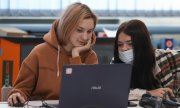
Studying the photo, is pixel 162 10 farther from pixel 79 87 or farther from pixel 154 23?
pixel 79 87

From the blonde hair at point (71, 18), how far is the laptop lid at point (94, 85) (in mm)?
531

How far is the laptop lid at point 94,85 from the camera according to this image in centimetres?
130

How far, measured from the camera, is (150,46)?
6.48ft

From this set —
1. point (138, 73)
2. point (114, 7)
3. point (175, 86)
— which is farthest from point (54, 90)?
point (114, 7)

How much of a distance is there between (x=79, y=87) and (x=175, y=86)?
0.88 metres

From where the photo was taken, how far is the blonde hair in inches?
72.0

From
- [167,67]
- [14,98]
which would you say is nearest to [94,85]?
[14,98]

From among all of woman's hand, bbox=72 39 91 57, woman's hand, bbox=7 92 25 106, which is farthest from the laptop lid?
woman's hand, bbox=72 39 91 57

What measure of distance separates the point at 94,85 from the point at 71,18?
59 cm

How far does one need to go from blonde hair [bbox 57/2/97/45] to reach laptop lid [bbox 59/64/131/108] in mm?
531

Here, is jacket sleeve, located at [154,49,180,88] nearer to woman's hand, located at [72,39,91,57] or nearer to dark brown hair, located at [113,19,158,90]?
dark brown hair, located at [113,19,158,90]

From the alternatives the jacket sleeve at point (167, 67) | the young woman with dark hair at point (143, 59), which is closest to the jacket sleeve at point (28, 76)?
the young woman with dark hair at point (143, 59)

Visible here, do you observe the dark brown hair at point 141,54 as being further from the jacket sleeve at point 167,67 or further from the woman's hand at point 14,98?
the woman's hand at point 14,98

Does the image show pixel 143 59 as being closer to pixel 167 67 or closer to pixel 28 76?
pixel 167 67
